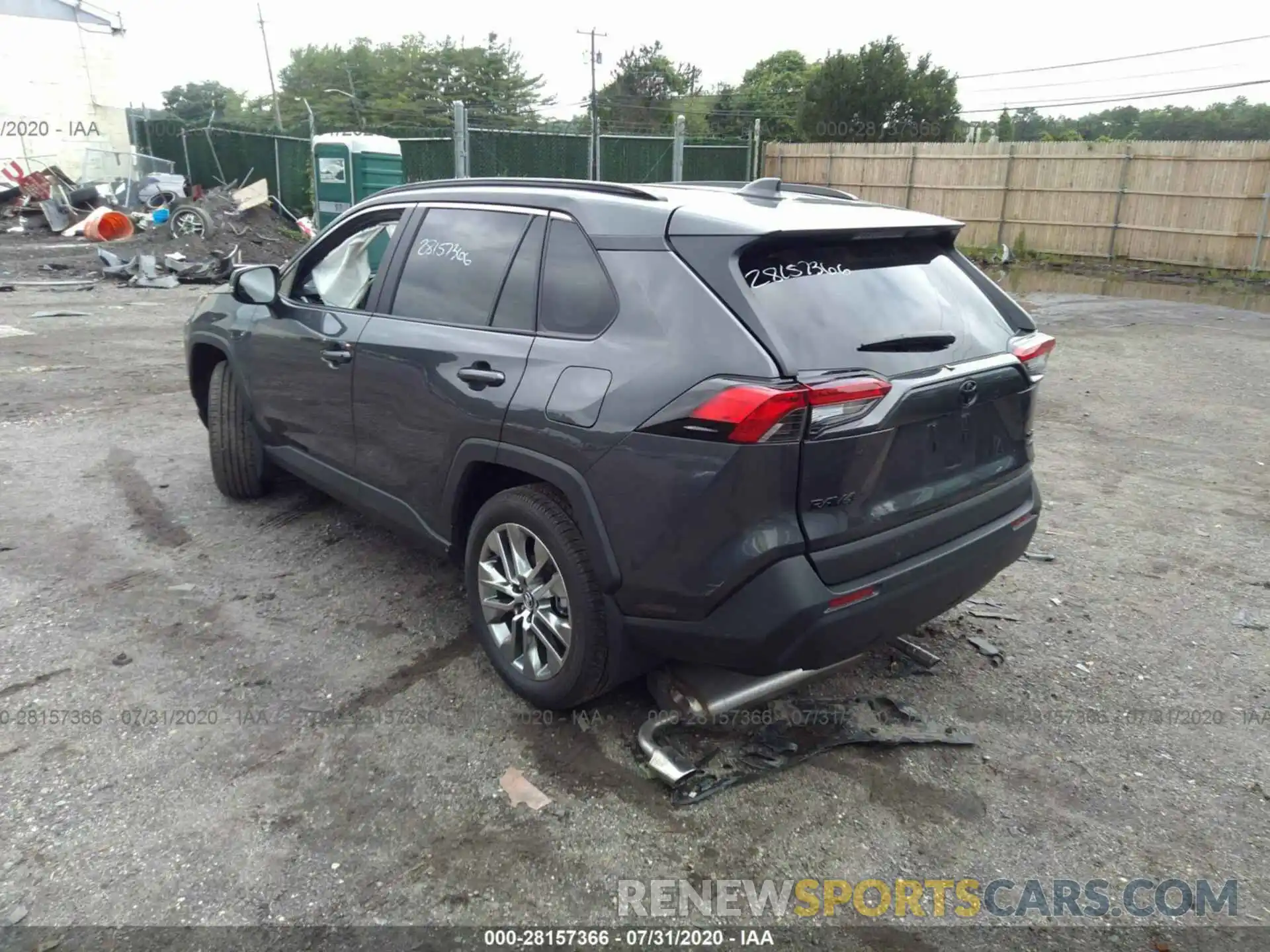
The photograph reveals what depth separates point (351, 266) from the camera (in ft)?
14.2

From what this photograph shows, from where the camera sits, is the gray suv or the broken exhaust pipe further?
the broken exhaust pipe

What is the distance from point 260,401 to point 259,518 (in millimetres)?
725

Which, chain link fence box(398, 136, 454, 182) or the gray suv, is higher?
chain link fence box(398, 136, 454, 182)

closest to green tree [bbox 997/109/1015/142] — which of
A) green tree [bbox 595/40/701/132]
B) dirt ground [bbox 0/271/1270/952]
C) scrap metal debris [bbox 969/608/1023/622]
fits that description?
green tree [bbox 595/40/701/132]

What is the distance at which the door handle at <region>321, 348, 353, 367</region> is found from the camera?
13.0ft

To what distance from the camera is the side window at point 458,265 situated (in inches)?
135

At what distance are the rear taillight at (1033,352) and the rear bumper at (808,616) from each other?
0.64m

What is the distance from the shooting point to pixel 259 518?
5.08 meters

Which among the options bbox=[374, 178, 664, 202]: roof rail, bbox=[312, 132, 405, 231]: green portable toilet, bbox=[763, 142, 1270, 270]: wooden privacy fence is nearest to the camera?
bbox=[374, 178, 664, 202]: roof rail

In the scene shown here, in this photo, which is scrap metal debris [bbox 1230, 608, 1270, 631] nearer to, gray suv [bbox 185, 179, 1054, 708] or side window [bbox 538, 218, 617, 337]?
gray suv [bbox 185, 179, 1054, 708]

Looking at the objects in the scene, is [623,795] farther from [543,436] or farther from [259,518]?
[259,518]

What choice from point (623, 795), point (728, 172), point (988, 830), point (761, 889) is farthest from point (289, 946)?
point (728, 172)

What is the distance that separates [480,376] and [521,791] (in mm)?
1412

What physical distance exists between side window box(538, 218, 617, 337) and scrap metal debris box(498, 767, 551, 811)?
57.4 inches
